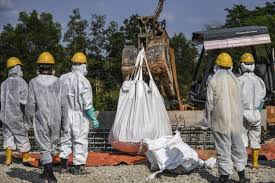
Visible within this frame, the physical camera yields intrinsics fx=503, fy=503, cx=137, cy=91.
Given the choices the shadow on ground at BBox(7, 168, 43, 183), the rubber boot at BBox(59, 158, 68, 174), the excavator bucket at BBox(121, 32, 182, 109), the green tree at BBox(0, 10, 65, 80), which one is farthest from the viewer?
the green tree at BBox(0, 10, 65, 80)

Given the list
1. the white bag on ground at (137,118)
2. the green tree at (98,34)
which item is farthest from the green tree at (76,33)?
the white bag on ground at (137,118)

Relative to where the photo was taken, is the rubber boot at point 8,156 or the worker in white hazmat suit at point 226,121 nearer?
the worker in white hazmat suit at point 226,121

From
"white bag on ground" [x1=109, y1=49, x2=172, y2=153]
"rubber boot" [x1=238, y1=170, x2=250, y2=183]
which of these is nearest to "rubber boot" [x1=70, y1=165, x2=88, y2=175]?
"white bag on ground" [x1=109, y1=49, x2=172, y2=153]

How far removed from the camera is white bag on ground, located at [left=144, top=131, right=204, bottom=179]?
7176 mm

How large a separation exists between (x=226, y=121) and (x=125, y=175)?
1694mm

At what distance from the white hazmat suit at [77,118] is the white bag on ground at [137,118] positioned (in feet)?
3.37

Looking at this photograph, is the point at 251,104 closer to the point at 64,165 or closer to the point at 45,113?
the point at 64,165

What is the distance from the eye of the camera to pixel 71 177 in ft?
23.5

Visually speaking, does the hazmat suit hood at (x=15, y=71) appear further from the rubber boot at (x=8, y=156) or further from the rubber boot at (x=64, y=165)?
the rubber boot at (x=64, y=165)

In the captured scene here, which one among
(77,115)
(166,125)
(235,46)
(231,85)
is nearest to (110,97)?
(235,46)

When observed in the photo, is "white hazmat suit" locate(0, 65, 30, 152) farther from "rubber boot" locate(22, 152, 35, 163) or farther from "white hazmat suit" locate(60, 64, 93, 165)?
"white hazmat suit" locate(60, 64, 93, 165)

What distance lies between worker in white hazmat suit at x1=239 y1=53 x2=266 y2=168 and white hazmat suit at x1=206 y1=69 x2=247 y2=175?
1024 mm

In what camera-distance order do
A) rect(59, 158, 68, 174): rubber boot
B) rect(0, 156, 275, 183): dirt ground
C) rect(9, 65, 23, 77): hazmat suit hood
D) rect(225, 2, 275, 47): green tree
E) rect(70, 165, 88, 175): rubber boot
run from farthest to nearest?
rect(225, 2, 275, 47): green tree, rect(9, 65, 23, 77): hazmat suit hood, rect(59, 158, 68, 174): rubber boot, rect(70, 165, 88, 175): rubber boot, rect(0, 156, 275, 183): dirt ground

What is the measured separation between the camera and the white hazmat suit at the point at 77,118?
7.42 m
